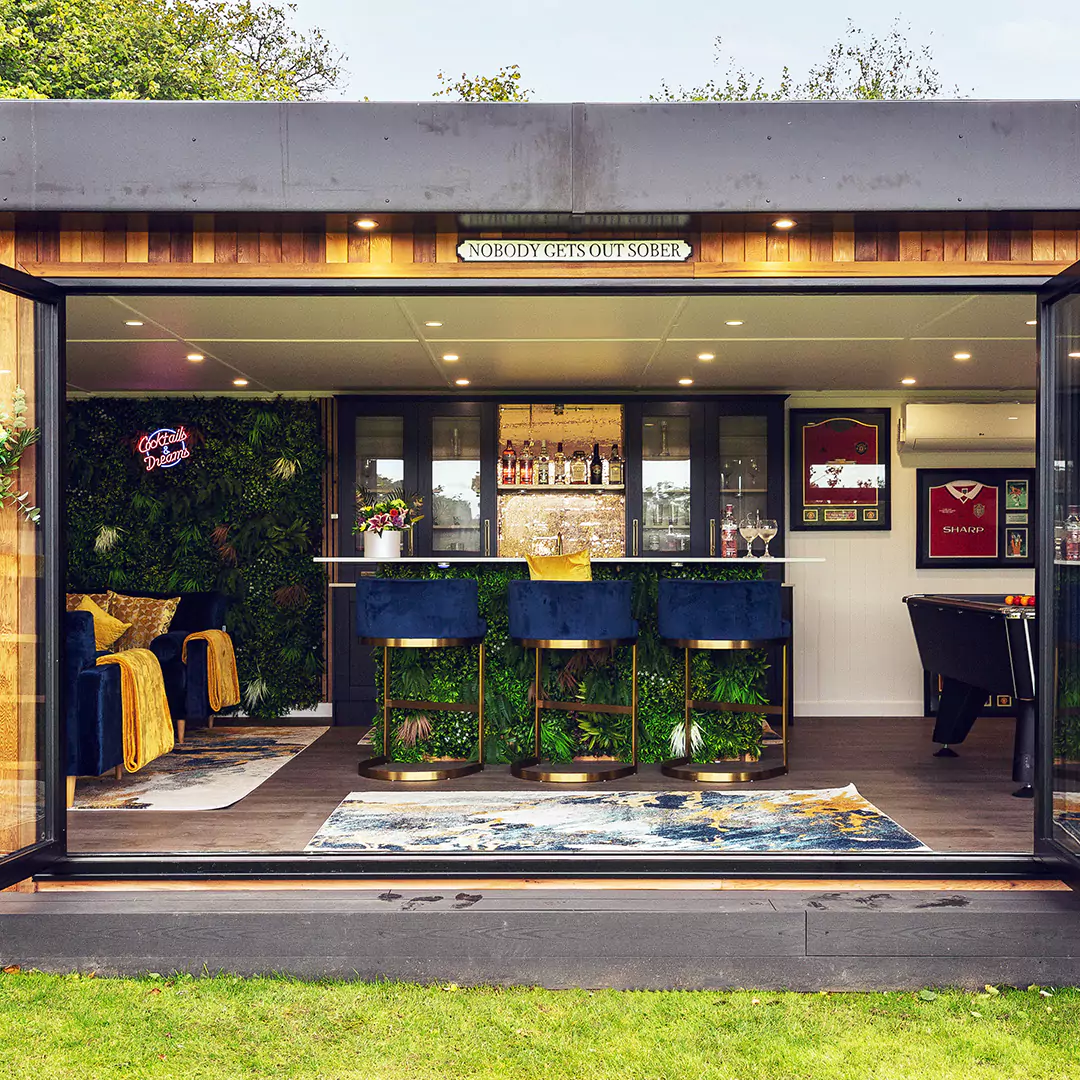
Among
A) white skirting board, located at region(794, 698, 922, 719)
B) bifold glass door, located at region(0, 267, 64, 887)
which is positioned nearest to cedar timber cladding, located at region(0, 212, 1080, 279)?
bifold glass door, located at region(0, 267, 64, 887)

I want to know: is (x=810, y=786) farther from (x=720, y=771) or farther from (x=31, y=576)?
(x=31, y=576)

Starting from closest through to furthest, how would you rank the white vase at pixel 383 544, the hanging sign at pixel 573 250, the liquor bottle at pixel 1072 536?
the liquor bottle at pixel 1072 536, the hanging sign at pixel 573 250, the white vase at pixel 383 544

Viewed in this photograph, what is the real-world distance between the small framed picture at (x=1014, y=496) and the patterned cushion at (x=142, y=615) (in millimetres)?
6084

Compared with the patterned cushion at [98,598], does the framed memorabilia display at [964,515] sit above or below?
above

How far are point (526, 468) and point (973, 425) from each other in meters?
3.28

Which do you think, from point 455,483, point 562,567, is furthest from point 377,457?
point 562,567

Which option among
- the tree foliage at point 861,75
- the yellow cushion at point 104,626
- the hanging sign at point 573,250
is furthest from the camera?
the tree foliage at point 861,75

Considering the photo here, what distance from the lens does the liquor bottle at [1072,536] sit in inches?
132

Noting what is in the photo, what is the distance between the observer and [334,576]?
303 inches

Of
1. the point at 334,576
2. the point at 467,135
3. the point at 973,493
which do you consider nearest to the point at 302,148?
the point at 467,135

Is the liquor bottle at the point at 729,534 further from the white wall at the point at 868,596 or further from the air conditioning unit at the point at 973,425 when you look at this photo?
the air conditioning unit at the point at 973,425

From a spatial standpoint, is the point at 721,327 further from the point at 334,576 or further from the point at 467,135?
the point at 334,576

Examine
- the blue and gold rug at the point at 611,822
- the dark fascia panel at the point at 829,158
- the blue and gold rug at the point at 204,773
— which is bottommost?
the blue and gold rug at the point at 204,773

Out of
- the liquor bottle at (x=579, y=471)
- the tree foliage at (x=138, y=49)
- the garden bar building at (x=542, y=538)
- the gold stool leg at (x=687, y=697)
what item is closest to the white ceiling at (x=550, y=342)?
the garden bar building at (x=542, y=538)
